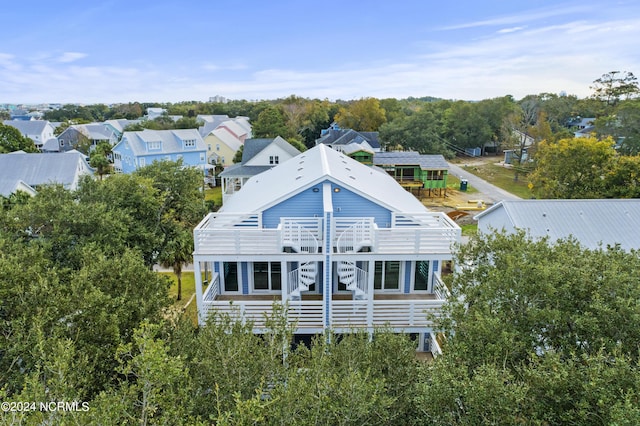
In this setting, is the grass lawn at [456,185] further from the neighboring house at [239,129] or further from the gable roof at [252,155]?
the neighboring house at [239,129]

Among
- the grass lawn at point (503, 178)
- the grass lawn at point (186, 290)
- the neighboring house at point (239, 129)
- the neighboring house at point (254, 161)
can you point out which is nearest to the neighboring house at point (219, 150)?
the neighboring house at point (239, 129)

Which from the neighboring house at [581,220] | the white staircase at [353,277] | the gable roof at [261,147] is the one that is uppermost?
the gable roof at [261,147]

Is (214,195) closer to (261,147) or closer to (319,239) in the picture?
(261,147)

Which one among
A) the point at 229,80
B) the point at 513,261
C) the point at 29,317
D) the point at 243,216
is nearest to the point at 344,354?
the point at 513,261

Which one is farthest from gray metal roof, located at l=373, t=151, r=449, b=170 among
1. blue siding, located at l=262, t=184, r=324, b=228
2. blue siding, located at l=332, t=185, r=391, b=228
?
blue siding, located at l=262, t=184, r=324, b=228

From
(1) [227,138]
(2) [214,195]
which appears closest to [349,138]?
(1) [227,138]

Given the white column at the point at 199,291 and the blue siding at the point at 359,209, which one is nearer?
the white column at the point at 199,291
